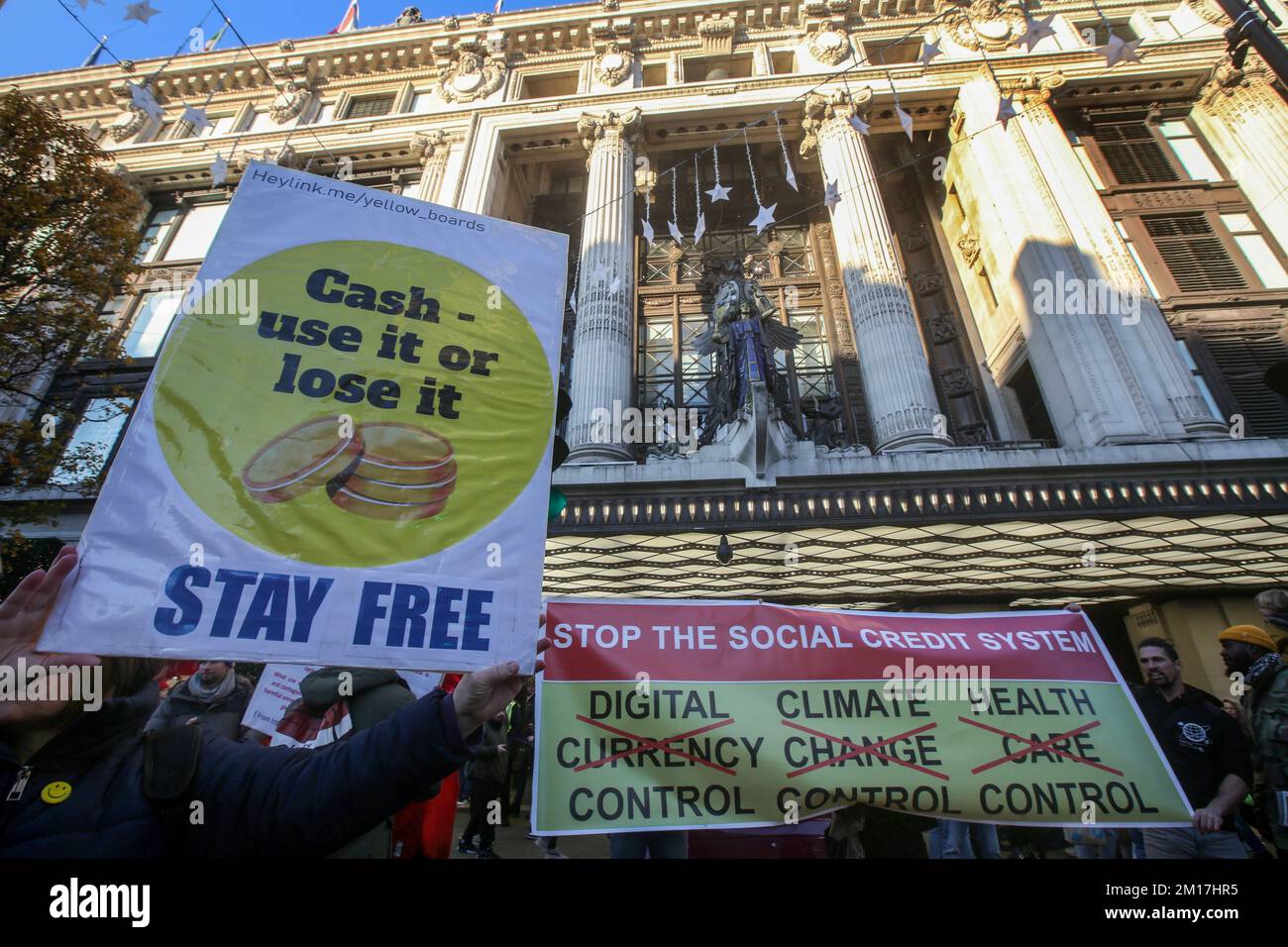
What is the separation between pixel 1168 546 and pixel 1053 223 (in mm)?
7464

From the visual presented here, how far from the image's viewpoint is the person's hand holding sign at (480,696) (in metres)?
1.99

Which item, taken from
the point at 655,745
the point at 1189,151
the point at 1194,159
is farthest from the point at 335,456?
the point at 1189,151

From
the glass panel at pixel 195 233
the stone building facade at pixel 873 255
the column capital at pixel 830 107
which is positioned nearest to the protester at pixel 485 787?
the stone building facade at pixel 873 255

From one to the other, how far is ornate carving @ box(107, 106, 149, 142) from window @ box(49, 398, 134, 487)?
11650 millimetres

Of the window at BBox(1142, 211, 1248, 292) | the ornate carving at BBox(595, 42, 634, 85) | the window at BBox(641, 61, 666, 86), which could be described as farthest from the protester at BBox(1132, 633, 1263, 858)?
the window at BBox(641, 61, 666, 86)

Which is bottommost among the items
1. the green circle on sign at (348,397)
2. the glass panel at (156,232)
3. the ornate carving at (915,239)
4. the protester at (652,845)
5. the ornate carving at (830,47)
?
the protester at (652,845)

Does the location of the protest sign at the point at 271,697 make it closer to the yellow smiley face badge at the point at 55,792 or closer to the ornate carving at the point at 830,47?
the yellow smiley face badge at the point at 55,792

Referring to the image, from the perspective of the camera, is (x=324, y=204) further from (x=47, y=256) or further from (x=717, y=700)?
(x=47, y=256)

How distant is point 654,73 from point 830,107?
6.45m

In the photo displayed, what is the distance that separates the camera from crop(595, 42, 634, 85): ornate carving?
1761 cm

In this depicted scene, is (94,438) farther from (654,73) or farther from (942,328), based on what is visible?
(942,328)

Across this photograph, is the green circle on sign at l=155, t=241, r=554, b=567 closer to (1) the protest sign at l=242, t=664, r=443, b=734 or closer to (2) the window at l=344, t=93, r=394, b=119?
(1) the protest sign at l=242, t=664, r=443, b=734

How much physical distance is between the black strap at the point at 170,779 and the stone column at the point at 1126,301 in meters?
13.3

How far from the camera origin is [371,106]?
64.8 feet
